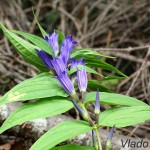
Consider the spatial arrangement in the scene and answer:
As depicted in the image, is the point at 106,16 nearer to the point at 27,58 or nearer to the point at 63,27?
the point at 63,27

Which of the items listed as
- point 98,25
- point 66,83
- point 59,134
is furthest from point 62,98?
A: point 98,25

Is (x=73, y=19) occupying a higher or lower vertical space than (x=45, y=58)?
higher

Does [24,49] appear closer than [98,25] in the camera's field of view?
Yes

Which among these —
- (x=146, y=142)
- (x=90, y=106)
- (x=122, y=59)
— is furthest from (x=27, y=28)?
(x=146, y=142)

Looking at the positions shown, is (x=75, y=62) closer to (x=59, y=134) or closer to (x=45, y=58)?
(x=45, y=58)

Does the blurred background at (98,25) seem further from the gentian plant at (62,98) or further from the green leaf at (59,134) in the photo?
the green leaf at (59,134)

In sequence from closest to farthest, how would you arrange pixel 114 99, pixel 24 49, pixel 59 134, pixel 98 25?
pixel 59 134 < pixel 114 99 < pixel 24 49 < pixel 98 25

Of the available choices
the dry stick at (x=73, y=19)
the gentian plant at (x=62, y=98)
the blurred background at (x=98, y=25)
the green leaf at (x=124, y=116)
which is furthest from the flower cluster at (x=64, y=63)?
the dry stick at (x=73, y=19)
